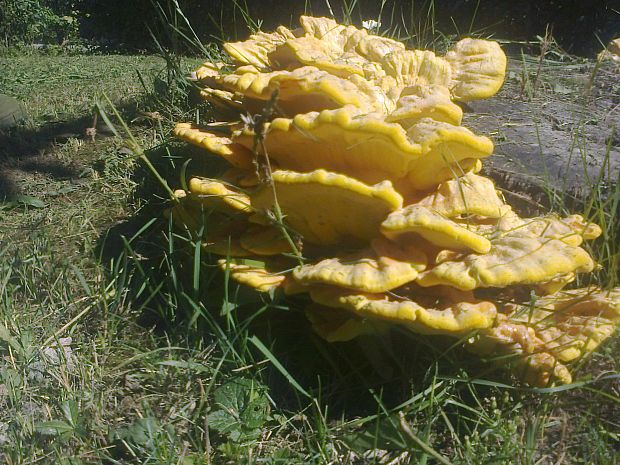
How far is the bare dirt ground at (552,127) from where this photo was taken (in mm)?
2727

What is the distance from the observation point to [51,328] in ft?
8.23

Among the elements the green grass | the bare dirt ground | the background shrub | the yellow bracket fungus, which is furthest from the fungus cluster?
the background shrub

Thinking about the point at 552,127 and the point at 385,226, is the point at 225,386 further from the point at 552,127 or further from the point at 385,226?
the point at 552,127

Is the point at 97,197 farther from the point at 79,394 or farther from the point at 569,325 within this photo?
the point at 569,325

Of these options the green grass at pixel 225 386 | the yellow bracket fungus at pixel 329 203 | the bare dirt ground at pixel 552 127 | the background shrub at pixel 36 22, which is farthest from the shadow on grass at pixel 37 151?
the background shrub at pixel 36 22

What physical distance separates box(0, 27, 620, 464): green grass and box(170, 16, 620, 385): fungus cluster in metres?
0.15

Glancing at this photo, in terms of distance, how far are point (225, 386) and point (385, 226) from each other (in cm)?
88

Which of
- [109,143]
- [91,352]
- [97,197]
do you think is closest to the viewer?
[91,352]

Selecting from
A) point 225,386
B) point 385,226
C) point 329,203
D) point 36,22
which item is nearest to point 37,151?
point 225,386

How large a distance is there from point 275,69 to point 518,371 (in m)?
1.76

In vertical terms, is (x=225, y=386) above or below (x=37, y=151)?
below

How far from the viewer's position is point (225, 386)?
7.24 ft

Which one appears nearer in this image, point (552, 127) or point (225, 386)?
point (225, 386)

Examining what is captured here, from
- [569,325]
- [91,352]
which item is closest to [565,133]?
[569,325]
